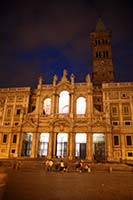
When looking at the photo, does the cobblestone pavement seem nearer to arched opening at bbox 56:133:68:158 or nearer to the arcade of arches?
the arcade of arches

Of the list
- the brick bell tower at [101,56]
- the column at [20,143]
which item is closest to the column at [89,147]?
the column at [20,143]

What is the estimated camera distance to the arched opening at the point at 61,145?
139 feet

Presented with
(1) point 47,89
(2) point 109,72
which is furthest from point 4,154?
(2) point 109,72

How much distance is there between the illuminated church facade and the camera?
133 feet

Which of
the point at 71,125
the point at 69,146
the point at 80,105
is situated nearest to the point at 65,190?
the point at 69,146

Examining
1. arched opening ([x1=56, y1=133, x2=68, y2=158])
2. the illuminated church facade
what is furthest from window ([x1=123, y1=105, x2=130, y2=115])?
arched opening ([x1=56, y1=133, x2=68, y2=158])

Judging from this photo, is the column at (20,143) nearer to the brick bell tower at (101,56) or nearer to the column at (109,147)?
the column at (109,147)

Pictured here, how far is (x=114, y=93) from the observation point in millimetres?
45281

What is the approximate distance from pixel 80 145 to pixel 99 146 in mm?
4574

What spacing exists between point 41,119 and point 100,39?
42409 millimetres

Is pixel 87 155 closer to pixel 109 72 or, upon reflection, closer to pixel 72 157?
pixel 72 157

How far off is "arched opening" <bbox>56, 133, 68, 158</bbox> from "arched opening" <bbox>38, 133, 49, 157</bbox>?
2.84m

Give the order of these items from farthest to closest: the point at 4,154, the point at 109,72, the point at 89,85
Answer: the point at 109,72
the point at 89,85
the point at 4,154

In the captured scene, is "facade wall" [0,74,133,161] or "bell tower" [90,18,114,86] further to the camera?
"bell tower" [90,18,114,86]
